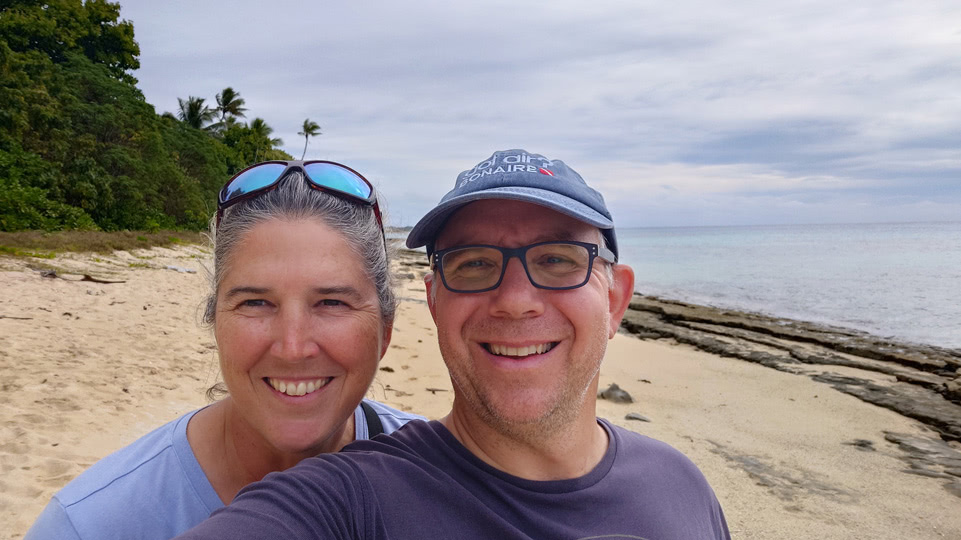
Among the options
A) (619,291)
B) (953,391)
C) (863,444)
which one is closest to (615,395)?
(863,444)

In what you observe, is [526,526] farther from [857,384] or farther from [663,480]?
[857,384]

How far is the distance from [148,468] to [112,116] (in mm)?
26450

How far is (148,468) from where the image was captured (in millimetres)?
1745

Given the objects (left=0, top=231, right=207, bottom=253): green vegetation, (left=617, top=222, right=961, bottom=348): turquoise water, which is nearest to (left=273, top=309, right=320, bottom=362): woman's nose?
(left=0, top=231, right=207, bottom=253): green vegetation

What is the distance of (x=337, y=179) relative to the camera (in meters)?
2.08

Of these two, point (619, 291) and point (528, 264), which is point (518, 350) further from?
point (619, 291)

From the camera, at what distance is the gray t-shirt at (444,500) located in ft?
4.51

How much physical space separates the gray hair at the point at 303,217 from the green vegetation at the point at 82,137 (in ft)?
59.9

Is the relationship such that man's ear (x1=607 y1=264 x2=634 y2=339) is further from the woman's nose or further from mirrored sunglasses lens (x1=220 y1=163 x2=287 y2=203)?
mirrored sunglasses lens (x1=220 y1=163 x2=287 y2=203)

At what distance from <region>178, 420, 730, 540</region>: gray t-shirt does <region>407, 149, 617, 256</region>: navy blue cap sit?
2.23 feet

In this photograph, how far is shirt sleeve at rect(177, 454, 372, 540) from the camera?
4.16 feet

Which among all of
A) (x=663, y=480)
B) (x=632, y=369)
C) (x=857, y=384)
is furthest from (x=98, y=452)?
(x=857, y=384)

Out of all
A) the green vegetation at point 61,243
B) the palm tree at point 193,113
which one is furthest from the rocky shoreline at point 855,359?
the palm tree at point 193,113

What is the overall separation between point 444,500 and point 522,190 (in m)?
0.93
